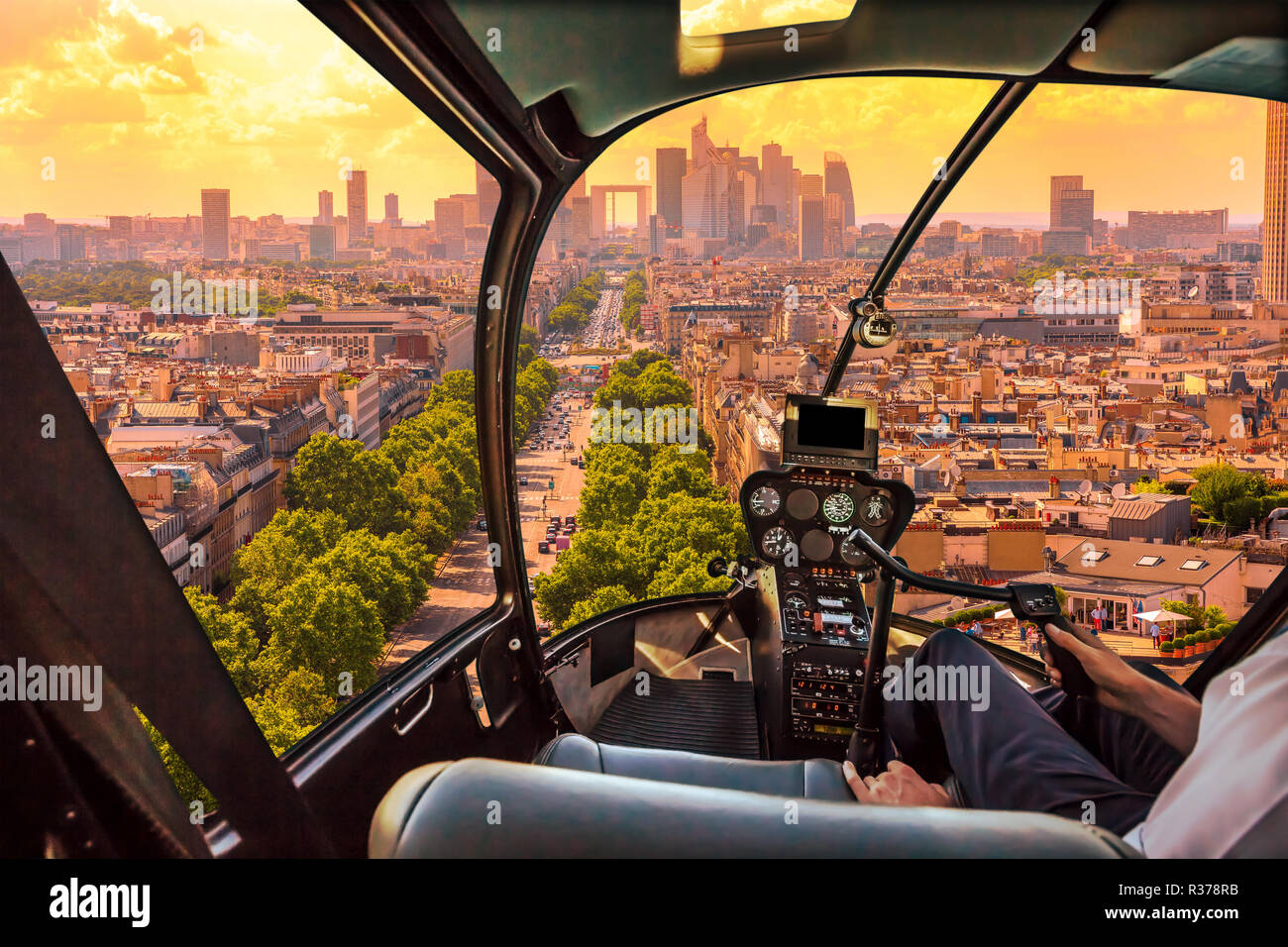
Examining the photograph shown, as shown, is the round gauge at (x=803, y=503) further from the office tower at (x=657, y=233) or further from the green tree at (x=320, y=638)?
the green tree at (x=320, y=638)

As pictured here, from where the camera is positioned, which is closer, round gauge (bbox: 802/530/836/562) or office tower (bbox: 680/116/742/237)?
round gauge (bbox: 802/530/836/562)

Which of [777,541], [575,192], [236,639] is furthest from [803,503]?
[236,639]

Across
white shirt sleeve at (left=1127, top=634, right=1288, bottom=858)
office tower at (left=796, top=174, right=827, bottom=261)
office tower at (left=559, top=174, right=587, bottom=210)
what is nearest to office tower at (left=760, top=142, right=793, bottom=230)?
office tower at (left=796, top=174, right=827, bottom=261)

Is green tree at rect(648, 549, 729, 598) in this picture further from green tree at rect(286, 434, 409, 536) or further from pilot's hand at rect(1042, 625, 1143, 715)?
pilot's hand at rect(1042, 625, 1143, 715)

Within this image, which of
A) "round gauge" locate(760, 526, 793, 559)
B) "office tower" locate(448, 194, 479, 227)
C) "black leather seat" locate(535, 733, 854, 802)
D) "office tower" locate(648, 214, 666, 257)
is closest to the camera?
"black leather seat" locate(535, 733, 854, 802)

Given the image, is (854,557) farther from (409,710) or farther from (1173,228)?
(1173,228)
